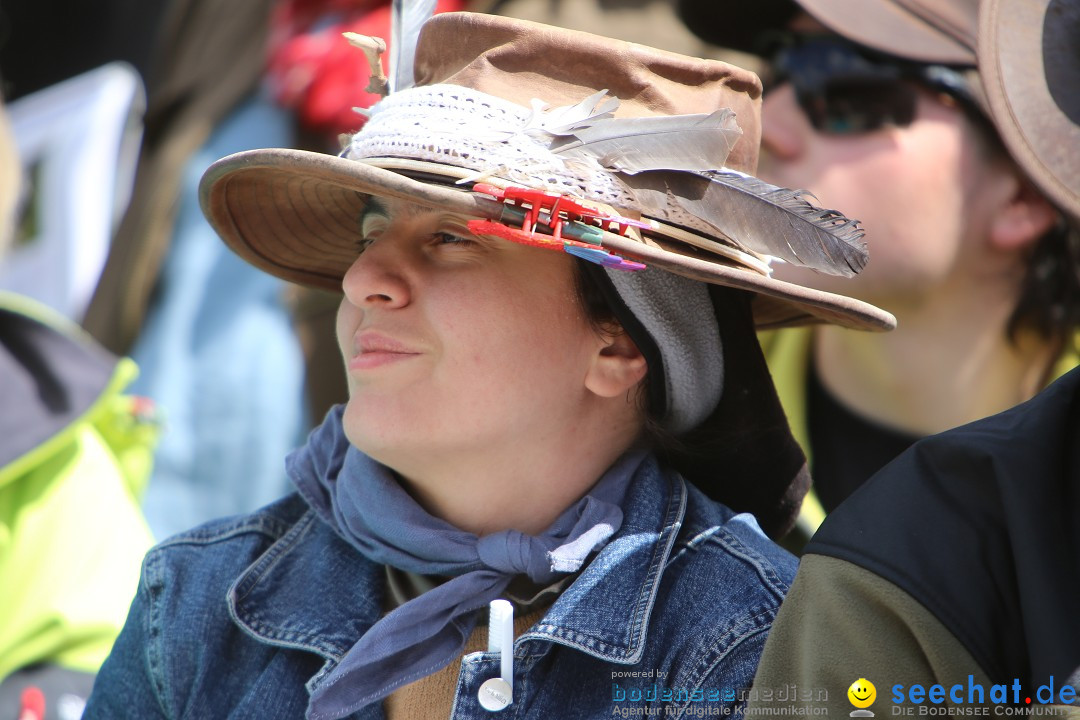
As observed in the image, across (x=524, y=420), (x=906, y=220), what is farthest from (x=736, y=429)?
(x=906, y=220)

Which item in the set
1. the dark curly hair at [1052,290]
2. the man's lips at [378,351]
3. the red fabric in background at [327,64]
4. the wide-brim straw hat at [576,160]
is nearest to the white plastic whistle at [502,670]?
the man's lips at [378,351]

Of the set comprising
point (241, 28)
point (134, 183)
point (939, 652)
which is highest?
point (939, 652)

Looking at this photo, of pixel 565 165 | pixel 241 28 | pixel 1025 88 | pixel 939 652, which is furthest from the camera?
pixel 241 28

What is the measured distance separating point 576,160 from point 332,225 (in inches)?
27.6

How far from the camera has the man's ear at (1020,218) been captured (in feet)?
10.1

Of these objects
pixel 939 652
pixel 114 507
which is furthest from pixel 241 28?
pixel 939 652

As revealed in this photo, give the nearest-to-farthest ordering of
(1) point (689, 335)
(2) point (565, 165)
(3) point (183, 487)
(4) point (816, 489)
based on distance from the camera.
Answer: (2) point (565, 165) < (1) point (689, 335) < (4) point (816, 489) < (3) point (183, 487)

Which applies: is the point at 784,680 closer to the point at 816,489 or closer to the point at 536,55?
the point at 536,55

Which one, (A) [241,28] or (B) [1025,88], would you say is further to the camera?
(A) [241,28]

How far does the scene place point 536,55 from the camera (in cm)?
195

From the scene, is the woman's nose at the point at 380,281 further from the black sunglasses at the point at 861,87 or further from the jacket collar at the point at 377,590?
the black sunglasses at the point at 861,87

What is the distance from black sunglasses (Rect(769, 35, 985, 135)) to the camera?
2.95 metres

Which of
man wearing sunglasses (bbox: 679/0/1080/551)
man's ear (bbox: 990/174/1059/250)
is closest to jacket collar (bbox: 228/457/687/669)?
man wearing sunglasses (bbox: 679/0/1080/551)

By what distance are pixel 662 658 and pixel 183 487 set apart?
2.30 m
